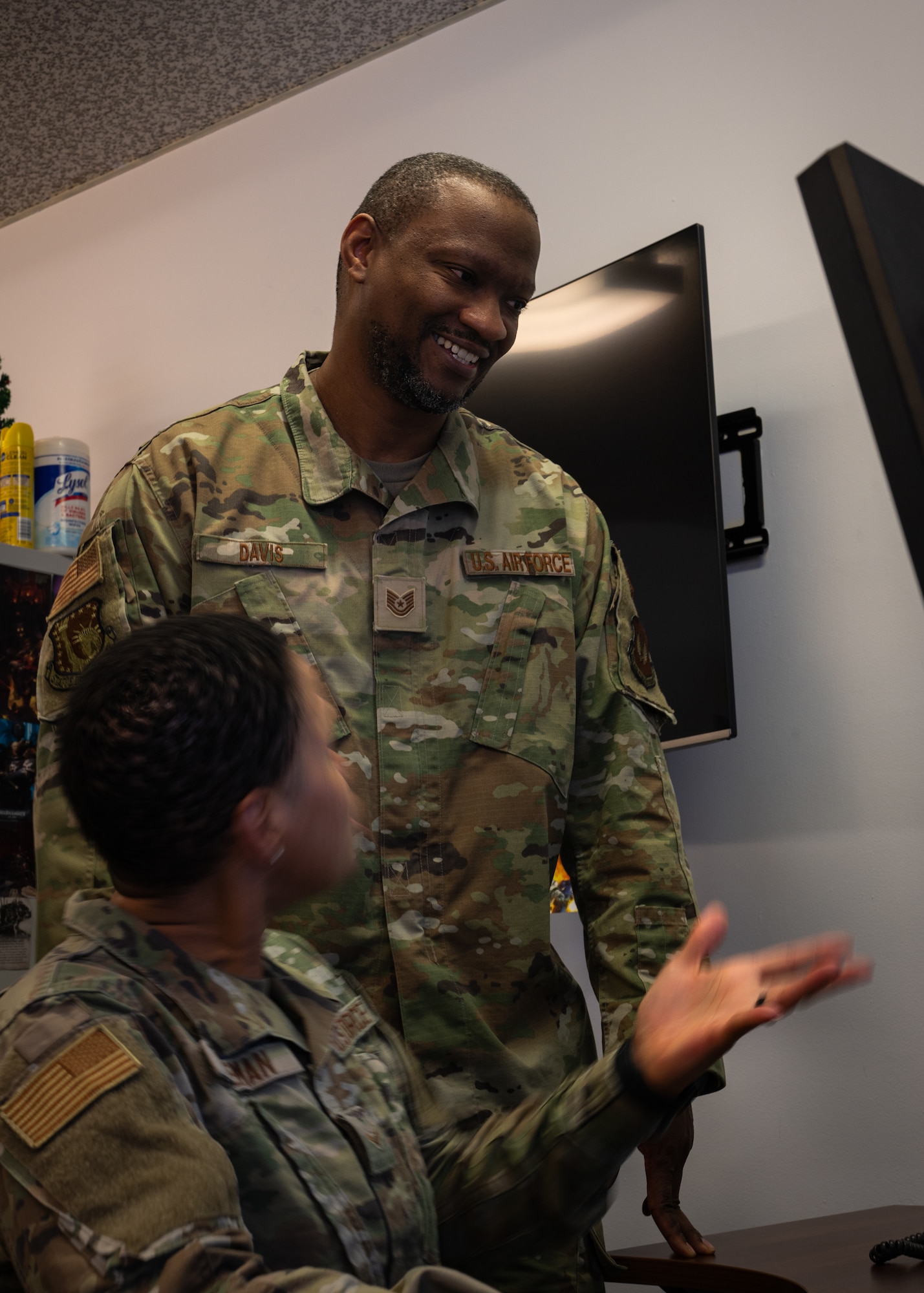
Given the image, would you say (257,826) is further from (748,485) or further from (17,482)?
(17,482)

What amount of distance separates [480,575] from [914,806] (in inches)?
30.6

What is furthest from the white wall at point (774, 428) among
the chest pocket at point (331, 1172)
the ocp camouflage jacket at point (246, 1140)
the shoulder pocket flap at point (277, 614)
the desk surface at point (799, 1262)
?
the chest pocket at point (331, 1172)

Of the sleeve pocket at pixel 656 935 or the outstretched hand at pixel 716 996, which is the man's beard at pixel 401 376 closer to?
the sleeve pocket at pixel 656 935

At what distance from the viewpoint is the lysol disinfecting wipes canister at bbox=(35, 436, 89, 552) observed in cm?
265

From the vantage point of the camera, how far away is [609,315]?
80.5 inches

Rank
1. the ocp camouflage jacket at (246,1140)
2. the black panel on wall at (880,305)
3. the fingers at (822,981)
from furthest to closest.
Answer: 1. the fingers at (822,981)
2. the ocp camouflage jacket at (246,1140)
3. the black panel on wall at (880,305)

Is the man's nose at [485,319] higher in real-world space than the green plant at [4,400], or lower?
lower

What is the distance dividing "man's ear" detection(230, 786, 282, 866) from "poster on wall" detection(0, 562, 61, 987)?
1.23 meters

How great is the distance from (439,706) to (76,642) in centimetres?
39

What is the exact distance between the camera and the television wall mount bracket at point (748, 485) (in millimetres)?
1953

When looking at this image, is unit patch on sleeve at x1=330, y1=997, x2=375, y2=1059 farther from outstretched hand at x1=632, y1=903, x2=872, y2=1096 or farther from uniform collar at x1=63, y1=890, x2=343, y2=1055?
outstretched hand at x1=632, y1=903, x2=872, y2=1096

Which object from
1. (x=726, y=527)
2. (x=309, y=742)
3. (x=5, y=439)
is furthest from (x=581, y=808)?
(x=5, y=439)

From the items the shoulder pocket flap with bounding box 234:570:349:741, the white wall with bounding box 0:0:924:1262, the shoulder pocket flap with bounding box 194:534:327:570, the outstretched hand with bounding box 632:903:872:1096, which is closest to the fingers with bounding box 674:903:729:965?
the outstretched hand with bounding box 632:903:872:1096

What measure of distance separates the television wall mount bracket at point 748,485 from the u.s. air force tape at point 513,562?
22.5 inches
